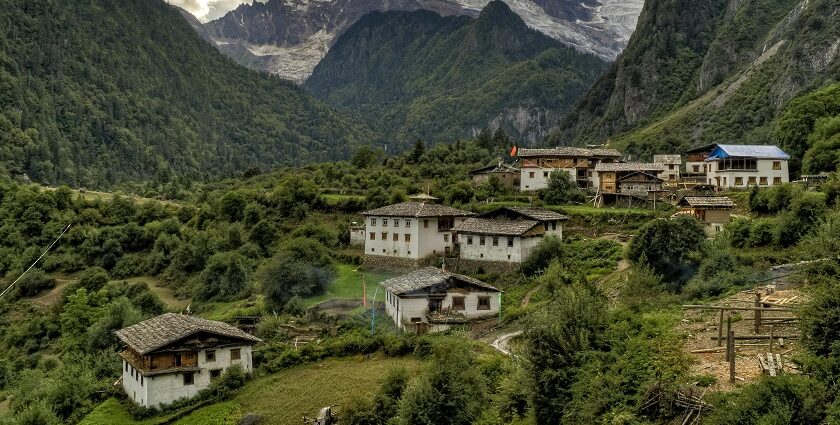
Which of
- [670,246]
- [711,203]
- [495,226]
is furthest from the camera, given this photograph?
[495,226]

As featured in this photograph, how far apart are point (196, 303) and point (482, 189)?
29089mm

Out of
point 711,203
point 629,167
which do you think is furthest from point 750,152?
point 711,203

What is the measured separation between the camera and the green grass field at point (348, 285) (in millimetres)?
54031

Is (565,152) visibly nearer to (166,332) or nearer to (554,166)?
(554,166)

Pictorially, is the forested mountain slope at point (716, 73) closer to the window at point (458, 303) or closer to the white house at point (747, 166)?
the white house at point (747, 166)

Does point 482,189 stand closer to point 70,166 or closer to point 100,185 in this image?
point 100,185

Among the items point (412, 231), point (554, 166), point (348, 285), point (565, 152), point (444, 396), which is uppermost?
point (565, 152)

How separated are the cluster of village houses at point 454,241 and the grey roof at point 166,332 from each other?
0.30ft

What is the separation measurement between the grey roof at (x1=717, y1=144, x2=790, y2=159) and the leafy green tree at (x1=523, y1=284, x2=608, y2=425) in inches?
1927

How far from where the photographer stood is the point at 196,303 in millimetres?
64000

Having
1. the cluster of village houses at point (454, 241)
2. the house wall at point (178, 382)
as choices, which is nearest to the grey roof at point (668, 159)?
the cluster of village houses at point (454, 241)

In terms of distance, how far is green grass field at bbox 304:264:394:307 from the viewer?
177 feet

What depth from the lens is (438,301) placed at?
151 feet

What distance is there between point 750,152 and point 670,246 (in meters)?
32.4
